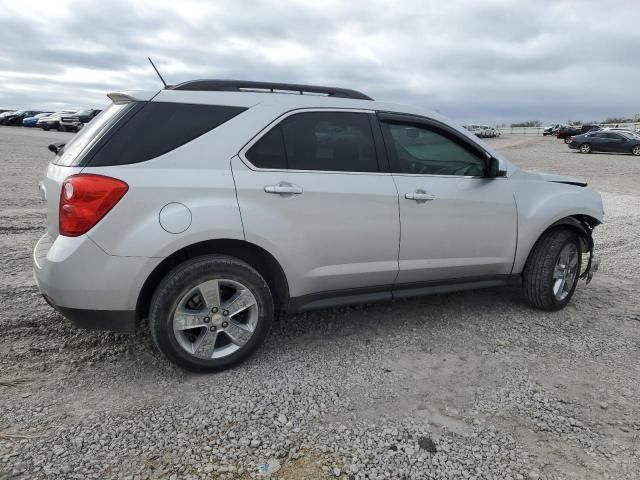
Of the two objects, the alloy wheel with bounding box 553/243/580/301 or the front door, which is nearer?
the front door

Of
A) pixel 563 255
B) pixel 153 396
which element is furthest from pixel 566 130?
pixel 153 396

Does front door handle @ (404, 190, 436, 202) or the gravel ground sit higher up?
front door handle @ (404, 190, 436, 202)

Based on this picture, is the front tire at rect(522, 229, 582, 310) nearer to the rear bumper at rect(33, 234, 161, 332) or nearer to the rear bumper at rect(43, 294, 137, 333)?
the rear bumper at rect(33, 234, 161, 332)

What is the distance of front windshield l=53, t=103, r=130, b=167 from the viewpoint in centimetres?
304

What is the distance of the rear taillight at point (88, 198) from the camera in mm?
2803

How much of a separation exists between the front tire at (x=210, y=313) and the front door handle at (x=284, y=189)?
49 centimetres

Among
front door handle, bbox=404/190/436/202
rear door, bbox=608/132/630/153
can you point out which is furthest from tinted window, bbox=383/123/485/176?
rear door, bbox=608/132/630/153

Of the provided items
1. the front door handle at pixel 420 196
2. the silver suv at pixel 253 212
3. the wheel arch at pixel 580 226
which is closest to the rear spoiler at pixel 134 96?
the silver suv at pixel 253 212

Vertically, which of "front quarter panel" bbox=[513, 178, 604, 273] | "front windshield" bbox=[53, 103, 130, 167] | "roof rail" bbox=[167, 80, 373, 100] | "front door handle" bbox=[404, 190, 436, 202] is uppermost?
"roof rail" bbox=[167, 80, 373, 100]

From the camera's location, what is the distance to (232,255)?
3.28 m

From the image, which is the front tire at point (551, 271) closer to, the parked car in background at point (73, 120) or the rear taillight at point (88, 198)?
the rear taillight at point (88, 198)

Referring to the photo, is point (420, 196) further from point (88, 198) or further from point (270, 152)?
point (88, 198)

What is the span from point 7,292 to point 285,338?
2541 millimetres

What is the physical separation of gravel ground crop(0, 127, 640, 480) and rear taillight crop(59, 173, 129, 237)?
1.03 metres
